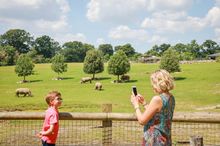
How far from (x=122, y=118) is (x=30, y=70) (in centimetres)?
6650

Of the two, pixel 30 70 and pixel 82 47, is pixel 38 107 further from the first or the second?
pixel 82 47

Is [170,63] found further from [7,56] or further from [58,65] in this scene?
[7,56]

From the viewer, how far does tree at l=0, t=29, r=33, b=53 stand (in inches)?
6471

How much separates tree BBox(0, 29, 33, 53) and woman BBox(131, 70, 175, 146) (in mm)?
166925

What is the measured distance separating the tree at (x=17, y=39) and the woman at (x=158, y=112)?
16692cm

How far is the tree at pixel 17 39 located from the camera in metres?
164

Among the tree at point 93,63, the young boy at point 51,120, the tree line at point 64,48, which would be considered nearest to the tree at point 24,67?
the tree at point 93,63

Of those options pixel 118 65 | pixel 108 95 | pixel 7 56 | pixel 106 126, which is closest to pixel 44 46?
pixel 7 56

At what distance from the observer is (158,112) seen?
15.3ft

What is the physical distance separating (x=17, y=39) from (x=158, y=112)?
168m

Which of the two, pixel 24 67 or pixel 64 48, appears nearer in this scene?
pixel 24 67

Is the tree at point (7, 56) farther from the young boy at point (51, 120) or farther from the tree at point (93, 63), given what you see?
the young boy at point (51, 120)

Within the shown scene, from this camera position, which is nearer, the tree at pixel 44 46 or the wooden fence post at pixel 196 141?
the wooden fence post at pixel 196 141

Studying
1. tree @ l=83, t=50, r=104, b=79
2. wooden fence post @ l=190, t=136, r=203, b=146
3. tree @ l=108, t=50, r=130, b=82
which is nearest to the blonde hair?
wooden fence post @ l=190, t=136, r=203, b=146
